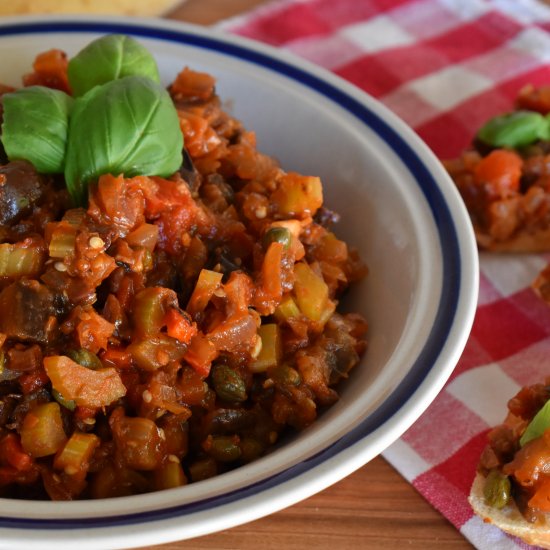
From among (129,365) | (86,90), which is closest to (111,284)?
(129,365)

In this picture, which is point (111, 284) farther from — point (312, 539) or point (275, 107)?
point (275, 107)

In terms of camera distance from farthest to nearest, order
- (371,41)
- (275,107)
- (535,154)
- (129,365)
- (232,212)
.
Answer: (371,41) < (535,154) < (275,107) < (232,212) < (129,365)

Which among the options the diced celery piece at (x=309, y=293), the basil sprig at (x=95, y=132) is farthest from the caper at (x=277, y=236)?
the basil sprig at (x=95, y=132)

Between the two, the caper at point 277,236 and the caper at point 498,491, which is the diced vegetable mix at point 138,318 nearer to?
the caper at point 277,236

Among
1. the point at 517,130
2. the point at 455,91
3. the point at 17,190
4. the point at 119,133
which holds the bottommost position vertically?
the point at 455,91

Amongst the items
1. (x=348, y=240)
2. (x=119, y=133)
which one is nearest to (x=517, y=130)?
(x=348, y=240)

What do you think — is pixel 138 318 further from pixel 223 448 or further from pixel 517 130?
pixel 517 130
